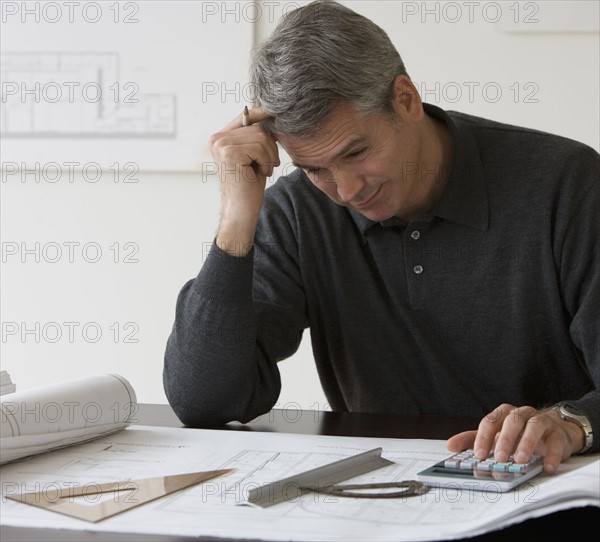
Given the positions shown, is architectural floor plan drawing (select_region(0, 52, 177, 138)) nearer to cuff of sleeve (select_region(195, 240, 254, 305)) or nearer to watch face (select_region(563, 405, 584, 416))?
cuff of sleeve (select_region(195, 240, 254, 305))

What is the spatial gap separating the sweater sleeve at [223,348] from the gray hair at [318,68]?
9.1 inches

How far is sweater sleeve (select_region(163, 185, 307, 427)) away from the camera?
1301 mm

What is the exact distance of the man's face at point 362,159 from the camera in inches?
51.4

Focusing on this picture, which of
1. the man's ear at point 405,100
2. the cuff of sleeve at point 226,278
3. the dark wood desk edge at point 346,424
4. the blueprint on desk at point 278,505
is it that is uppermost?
the man's ear at point 405,100

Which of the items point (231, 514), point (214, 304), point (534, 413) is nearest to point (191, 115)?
point (214, 304)

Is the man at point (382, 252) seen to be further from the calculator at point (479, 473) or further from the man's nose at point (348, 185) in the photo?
the calculator at point (479, 473)

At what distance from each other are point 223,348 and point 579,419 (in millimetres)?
509

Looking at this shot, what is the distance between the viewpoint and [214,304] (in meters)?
1.33

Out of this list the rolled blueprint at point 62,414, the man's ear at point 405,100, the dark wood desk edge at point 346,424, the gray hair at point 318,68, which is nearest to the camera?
the rolled blueprint at point 62,414

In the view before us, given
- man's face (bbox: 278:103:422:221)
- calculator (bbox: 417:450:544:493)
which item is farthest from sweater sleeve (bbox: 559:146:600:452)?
calculator (bbox: 417:450:544:493)

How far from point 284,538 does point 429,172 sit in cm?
85

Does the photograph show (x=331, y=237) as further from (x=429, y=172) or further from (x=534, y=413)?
(x=534, y=413)

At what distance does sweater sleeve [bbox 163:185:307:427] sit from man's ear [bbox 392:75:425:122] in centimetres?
31

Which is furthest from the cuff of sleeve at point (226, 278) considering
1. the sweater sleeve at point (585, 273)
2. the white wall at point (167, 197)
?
the white wall at point (167, 197)
